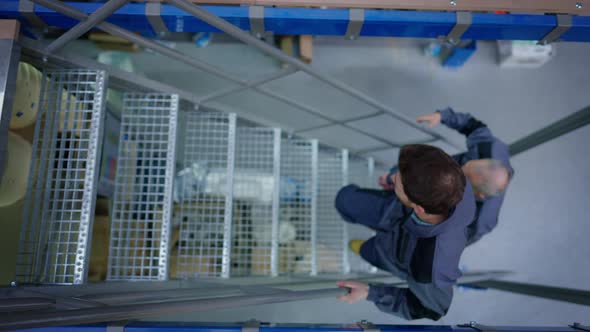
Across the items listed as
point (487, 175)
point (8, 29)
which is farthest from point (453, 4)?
point (8, 29)

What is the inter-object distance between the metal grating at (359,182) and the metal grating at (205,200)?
117 cm

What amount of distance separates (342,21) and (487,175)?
1186mm

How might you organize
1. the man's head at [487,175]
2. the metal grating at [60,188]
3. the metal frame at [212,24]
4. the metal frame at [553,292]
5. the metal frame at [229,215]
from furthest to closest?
the metal frame at [229,215]
the man's head at [487,175]
the metal frame at [553,292]
the metal grating at [60,188]
the metal frame at [212,24]

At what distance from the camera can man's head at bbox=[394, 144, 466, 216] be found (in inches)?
55.9

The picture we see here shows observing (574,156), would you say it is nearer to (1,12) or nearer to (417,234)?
(417,234)

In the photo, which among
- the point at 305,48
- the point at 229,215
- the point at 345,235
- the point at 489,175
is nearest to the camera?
the point at 489,175

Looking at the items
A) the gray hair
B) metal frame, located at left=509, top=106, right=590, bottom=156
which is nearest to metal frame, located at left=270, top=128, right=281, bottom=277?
the gray hair

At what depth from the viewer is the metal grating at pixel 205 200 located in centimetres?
221

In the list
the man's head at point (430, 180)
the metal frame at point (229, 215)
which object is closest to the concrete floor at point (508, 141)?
the metal frame at point (229, 215)

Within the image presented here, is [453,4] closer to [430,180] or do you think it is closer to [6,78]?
[430,180]

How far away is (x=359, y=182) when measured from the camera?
332cm

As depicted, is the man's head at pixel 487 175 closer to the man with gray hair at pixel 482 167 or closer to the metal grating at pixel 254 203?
the man with gray hair at pixel 482 167

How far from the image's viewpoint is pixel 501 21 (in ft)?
5.52

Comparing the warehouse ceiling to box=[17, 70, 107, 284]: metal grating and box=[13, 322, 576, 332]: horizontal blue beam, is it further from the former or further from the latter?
box=[13, 322, 576, 332]: horizontal blue beam
